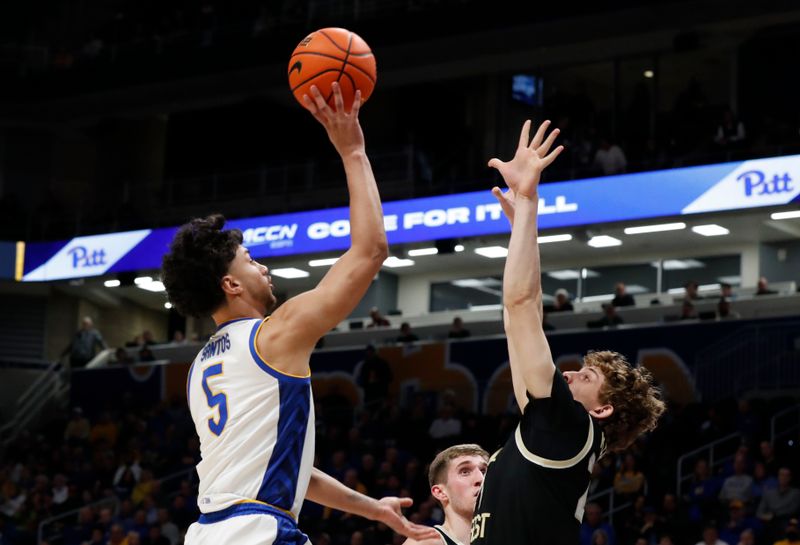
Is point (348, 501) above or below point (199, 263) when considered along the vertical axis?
below

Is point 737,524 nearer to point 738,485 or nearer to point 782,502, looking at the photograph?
point 782,502

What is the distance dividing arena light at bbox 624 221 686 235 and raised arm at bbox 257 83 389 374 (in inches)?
732

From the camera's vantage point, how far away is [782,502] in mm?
14711

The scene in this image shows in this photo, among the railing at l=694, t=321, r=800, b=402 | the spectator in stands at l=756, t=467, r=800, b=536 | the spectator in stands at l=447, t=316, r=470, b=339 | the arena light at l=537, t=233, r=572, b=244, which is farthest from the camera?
the arena light at l=537, t=233, r=572, b=244

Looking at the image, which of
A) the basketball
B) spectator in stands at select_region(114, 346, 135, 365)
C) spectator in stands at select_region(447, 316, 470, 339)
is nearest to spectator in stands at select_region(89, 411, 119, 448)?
spectator in stands at select_region(114, 346, 135, 365)

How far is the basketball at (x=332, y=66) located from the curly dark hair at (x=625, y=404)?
4.61 feet

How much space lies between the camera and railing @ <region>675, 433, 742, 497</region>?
16.6 metres

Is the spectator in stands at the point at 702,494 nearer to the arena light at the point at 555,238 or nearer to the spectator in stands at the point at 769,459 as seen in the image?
the spectator in stands at the point at 769,459

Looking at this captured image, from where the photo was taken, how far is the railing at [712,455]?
654 inches

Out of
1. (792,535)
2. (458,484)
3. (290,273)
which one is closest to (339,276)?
(458,484)

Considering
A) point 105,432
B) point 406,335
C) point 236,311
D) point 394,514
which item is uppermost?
point 406,335

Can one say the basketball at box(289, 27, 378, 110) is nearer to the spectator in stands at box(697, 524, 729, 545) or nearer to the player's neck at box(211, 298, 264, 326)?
the player's neck at box(211, 298, 264, 326)

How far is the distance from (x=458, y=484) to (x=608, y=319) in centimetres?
1518

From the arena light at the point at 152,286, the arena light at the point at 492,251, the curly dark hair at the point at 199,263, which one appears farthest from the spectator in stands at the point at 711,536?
the arena light at the point at 152,286
